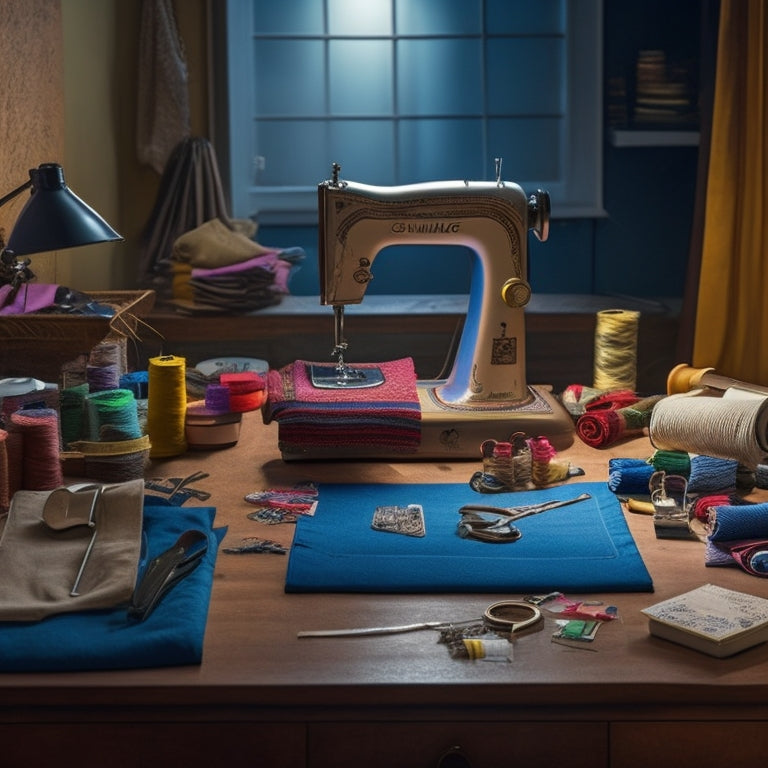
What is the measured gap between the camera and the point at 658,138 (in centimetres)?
430

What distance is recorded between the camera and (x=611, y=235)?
4.55 meters

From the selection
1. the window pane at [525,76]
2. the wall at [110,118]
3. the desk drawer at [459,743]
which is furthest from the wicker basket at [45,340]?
the window pane at [525,76]

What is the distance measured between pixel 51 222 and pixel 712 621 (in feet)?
3.88

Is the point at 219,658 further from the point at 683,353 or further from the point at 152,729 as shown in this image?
the point at 683,353

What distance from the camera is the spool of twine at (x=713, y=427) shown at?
1948 millimetres

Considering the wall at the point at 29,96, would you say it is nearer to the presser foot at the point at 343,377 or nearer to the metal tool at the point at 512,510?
the presser foot at the point at 343,377

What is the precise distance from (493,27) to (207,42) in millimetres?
1006

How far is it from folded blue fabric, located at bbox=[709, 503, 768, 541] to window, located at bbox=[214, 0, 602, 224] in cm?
279

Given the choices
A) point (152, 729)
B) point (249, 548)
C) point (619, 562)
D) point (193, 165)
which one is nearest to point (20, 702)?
point (152, 729)

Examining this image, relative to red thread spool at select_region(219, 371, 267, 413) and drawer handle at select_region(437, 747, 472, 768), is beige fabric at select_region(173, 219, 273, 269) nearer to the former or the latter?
red thread spool at select_region(219, 371, 267, 413)

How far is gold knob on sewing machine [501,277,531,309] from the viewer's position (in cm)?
236

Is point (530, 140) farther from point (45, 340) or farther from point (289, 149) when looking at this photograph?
point (45, 340)

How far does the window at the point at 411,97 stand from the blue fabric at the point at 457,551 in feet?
8.51

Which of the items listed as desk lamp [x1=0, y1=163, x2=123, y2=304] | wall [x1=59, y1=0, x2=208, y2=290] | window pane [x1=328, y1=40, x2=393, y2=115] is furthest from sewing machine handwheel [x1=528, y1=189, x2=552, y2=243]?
window pane [x1=328, y1=40, x2=393, y2=115]
